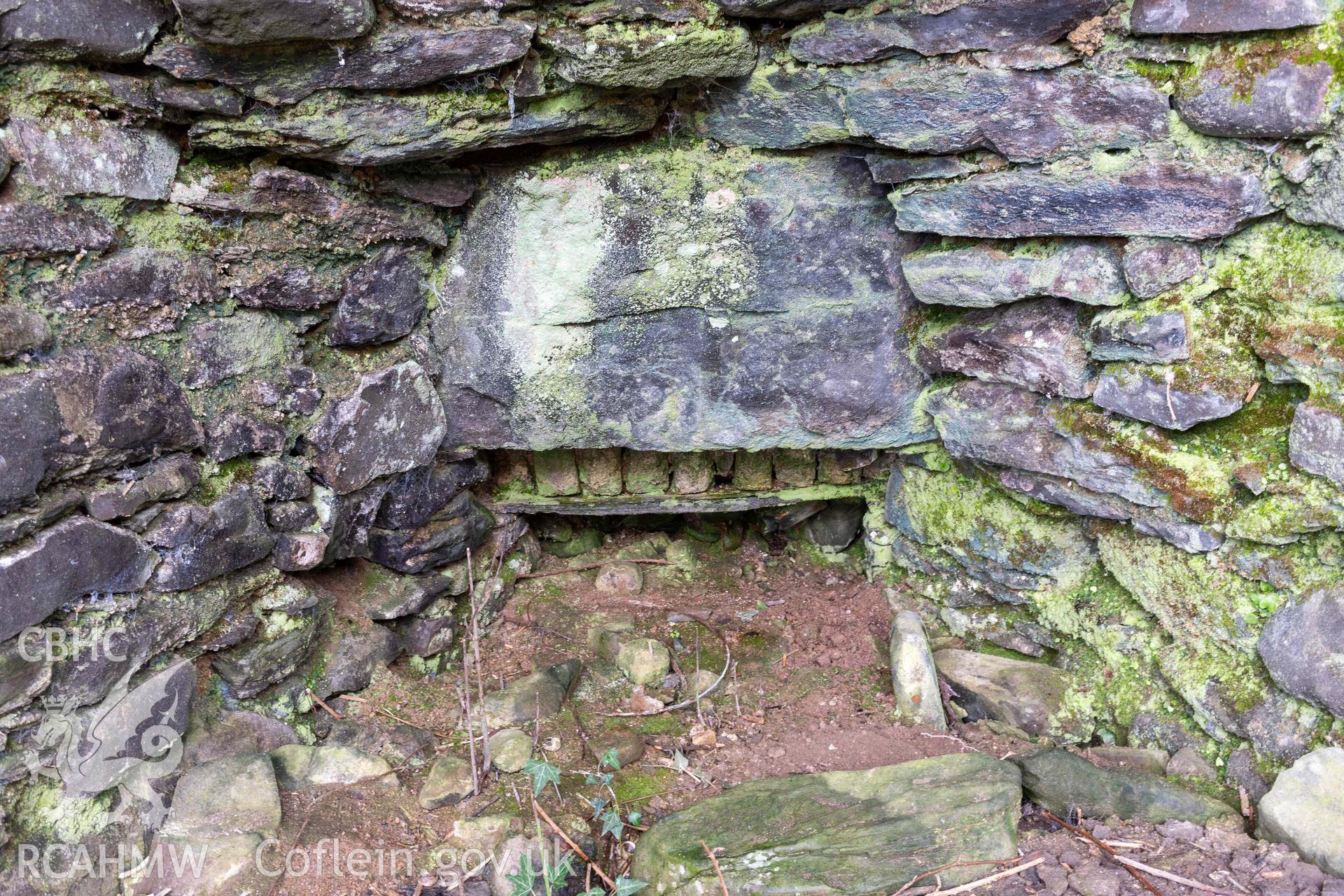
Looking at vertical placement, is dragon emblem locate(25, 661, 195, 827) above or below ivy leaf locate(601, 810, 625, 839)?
above

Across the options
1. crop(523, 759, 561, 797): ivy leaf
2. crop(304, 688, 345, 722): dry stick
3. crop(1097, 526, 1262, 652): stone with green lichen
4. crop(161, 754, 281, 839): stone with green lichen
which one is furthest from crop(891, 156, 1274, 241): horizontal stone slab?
crop(161, 754, 281, 839): stone with green lichen

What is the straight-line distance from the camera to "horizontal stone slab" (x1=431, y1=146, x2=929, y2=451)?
3.17 m

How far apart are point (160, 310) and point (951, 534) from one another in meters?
2.88

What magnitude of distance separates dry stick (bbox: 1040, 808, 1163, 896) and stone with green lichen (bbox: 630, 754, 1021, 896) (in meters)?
0.16

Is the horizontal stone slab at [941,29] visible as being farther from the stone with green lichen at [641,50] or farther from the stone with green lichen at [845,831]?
the stone with green lichen at [845,831]

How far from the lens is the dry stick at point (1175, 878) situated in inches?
92.0

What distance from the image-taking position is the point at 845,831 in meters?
2.59

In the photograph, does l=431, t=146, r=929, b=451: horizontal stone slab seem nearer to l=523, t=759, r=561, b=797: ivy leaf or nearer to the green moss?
l=523, t=759, r=561, b=797: ivy leaf

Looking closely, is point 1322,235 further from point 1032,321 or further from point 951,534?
point 951,534

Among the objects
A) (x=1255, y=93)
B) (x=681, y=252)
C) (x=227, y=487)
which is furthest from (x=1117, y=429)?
(x=227, y=487)

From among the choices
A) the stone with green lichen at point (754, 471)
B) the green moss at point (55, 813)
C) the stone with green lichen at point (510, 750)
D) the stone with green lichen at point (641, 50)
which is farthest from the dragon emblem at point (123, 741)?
the stone with green lichen at point (754, 471)

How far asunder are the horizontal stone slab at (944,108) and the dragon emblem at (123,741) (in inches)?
97.3

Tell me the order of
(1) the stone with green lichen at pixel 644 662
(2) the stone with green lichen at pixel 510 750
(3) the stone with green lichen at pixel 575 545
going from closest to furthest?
(2) the stone with green lichen at pixel 510 750
(1) the stone with green lichen at pixel 644 662
(3) the stone with green lichen at pixel 575 545

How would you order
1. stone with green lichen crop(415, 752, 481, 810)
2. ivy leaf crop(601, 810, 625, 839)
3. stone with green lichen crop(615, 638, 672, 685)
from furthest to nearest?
stone with green lichen crop(615, 638, 672, 685) → stone with green lichen crop(415, 752, 481, 810) → ivy leaf crop(601, 810, 625, 839)
